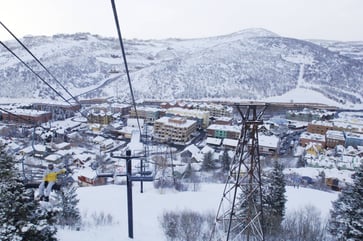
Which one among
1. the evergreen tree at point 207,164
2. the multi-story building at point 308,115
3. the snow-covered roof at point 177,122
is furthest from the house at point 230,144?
the multi-story building at point 308,115

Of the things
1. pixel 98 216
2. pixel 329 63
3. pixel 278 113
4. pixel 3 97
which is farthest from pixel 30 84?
pixel 329 63

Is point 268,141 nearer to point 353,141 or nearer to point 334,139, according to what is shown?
point 334,139

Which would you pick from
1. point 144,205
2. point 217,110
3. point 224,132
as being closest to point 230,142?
point 224,132

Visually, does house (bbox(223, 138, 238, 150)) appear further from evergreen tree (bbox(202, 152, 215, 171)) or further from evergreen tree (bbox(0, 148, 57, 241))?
evergreen tree (bbox(0, 148, 57, 241))

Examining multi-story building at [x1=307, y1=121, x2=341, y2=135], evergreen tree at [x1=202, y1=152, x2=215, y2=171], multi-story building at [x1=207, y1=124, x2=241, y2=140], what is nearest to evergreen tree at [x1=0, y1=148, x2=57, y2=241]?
evergreen tree at [x1=202, y1=152, x2=215, y2=171]

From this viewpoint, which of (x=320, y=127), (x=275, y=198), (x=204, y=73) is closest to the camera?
(x=275, y=198)

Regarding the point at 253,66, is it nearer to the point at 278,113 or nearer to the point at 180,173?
the point at 278,113
